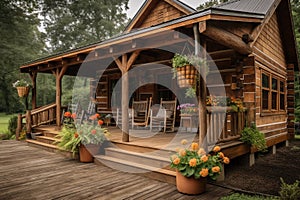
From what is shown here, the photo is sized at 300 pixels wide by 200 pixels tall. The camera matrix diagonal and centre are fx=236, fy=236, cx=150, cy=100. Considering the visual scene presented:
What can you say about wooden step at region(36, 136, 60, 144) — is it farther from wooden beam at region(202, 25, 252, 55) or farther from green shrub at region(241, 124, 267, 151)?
wooden beam at region(202, 25, 252, 55)

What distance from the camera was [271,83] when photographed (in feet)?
21.6

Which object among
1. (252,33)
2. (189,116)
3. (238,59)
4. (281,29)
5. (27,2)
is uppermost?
(27,2)

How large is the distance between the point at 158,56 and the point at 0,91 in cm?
1945

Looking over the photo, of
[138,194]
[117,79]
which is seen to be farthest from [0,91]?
[138,194]

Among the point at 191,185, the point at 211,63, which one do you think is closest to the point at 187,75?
the point at 191,185

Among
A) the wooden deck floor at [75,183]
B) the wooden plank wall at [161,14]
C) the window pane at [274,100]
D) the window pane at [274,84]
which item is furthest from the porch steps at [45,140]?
the window pane at [274,84]

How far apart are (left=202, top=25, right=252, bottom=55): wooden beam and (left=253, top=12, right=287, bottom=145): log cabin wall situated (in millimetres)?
1429

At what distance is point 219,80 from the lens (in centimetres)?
602

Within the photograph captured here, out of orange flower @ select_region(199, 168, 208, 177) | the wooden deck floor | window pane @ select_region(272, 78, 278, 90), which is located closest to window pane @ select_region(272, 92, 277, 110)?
window pane @ select_region(272, 78, 278, 90)

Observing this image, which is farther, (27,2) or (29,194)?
(27,2)

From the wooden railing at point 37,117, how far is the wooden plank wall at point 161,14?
180 inches

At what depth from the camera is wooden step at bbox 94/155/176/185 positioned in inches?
142

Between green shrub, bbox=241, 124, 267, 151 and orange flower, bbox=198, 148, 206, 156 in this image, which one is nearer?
orange flower, bbox=198, 148, 206, 156

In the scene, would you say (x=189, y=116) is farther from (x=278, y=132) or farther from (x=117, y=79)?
(x=117, y=79)
